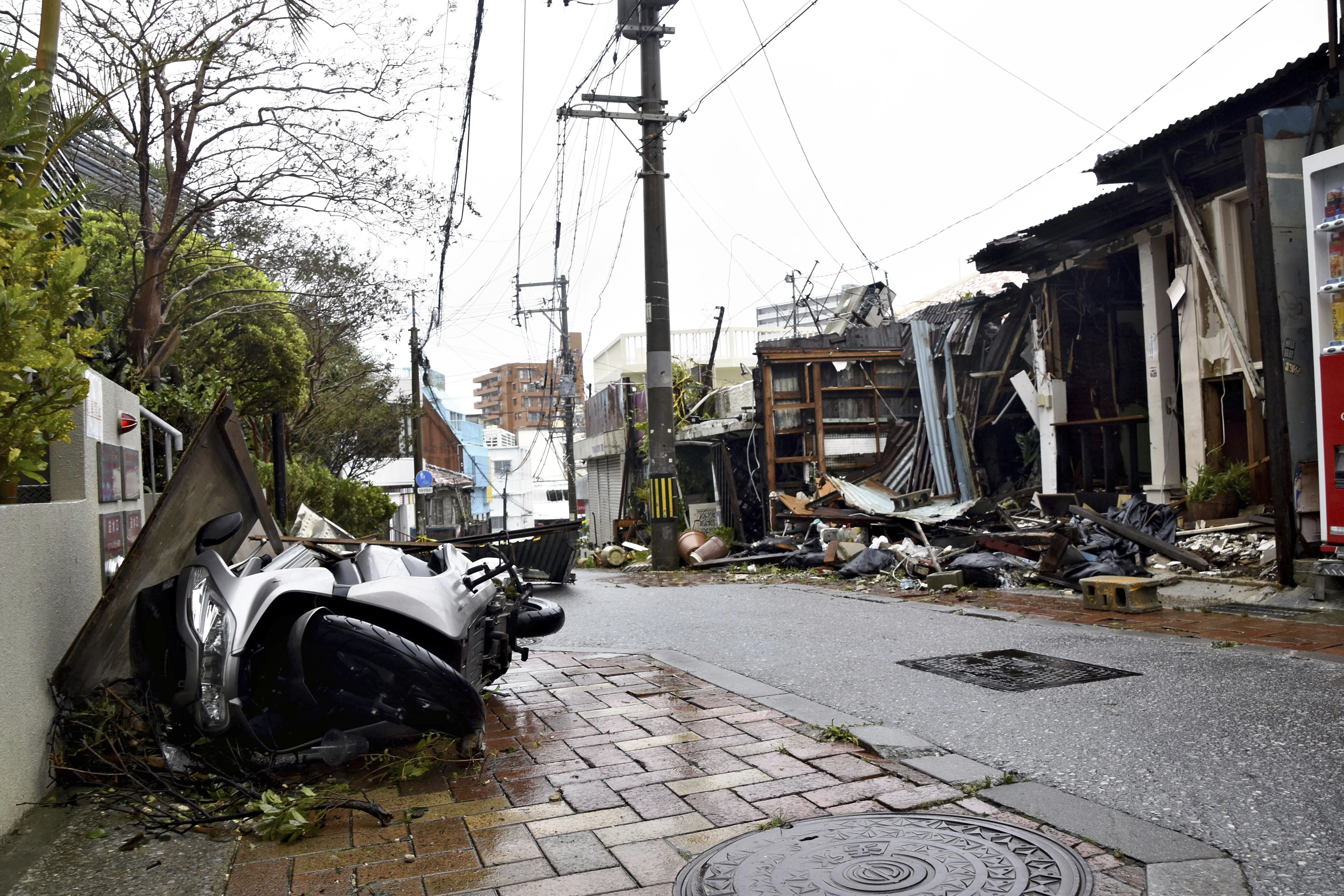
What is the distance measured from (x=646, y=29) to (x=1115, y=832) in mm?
15667

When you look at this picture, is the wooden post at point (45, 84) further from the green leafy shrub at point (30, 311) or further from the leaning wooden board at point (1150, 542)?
the leaning wooden board at point (1150, 542)

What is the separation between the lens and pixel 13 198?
9.86 feet

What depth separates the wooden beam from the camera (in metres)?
9.53

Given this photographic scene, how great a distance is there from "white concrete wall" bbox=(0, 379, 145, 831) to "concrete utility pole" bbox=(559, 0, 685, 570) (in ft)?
38.4

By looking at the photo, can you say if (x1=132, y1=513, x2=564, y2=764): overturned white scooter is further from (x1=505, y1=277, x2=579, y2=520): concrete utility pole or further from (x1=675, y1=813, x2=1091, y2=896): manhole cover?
(x1=505, y1=277, x2=579, y2=520): concrete utility pole

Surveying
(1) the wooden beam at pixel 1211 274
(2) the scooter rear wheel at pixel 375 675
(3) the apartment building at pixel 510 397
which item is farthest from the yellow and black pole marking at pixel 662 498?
(3) the apartment building at pixel 510 397

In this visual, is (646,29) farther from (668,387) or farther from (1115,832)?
(1115,832)

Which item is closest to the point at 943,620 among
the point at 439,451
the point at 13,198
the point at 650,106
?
the point at 13,198

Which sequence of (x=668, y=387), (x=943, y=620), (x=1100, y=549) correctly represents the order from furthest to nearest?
(x=668, y=387)
(x=1100, y=549)
(x=943, y=620)

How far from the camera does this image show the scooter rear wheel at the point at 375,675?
3.62 metres

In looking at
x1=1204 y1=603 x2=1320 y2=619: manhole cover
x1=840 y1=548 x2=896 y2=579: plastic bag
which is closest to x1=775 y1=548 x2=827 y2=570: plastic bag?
x1=840 y1=548 x2=896 y2=579: plastic bag

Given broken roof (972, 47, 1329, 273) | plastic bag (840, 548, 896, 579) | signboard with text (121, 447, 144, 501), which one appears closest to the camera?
signboard with text (121, 447, 144, 501)

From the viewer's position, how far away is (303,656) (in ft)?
12.0

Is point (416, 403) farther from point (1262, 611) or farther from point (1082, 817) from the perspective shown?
point (1082, 817)
